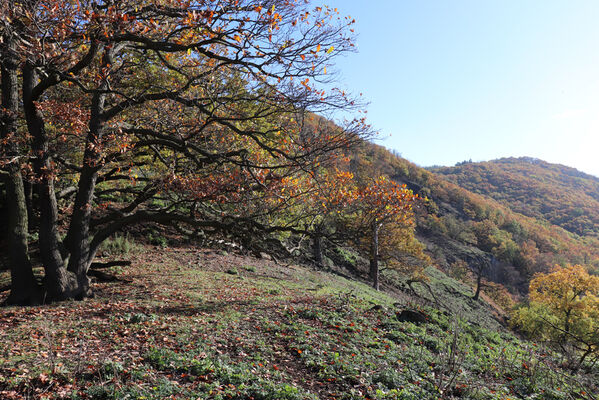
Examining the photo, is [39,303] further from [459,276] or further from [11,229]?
[459,276]

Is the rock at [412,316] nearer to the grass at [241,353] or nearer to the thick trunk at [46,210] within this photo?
the grass at [241,353]

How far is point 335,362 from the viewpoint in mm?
5895

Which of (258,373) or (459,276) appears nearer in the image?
(258,373)

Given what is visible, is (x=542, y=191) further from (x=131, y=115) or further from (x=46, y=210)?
(x=46, y=210)

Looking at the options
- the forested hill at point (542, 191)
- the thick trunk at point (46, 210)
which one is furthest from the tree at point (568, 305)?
the forested hill at point (542, 191)

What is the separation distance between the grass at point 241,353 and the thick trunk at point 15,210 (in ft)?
2.40

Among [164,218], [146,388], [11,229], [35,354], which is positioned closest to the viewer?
[146,388]

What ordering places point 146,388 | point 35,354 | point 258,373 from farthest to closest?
point 258,373
point 35,354
point 146,388

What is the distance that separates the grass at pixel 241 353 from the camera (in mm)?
4234

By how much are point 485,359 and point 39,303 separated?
957 cm

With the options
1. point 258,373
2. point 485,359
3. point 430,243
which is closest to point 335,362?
point 258,373

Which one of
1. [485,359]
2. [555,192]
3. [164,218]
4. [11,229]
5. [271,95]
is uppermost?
[555,192]

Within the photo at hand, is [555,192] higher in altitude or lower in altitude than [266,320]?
higher

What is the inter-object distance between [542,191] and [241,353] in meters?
166
